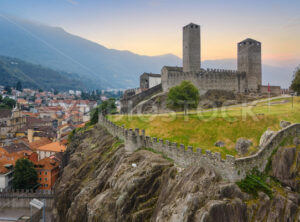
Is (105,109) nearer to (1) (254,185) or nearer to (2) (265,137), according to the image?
(2) (265,137)

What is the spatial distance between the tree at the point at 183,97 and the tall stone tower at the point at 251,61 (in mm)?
41132

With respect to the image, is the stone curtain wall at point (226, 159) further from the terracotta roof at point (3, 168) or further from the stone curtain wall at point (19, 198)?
the terracotta roof at point (3, 168)

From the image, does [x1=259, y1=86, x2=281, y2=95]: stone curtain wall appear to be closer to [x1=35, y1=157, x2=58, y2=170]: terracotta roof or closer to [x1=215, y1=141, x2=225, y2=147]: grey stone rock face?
[x1=215, y1=141, x2=225, y2=147]: grey stone rock face

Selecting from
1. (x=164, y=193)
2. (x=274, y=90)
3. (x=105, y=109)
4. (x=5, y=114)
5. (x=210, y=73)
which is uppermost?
(x=210, y=73)

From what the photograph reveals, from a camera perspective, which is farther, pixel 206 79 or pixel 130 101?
pixel 206 79

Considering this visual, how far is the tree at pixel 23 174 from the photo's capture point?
6225 cm

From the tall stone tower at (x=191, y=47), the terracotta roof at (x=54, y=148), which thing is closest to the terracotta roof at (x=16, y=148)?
the terracotta roof at (x=54, y=148)

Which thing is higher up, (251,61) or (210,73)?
(251,61)

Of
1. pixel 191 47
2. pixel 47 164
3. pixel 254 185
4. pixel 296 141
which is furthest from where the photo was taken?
pixel 191 47

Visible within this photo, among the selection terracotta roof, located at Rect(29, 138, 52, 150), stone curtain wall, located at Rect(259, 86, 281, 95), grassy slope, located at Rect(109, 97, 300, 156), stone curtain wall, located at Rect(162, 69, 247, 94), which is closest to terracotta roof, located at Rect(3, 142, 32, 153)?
terracotta roof, located at Rect(29, 138, 52, 150)

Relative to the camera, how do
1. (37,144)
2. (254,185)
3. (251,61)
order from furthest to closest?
(37,144) → (251,61) → (254,185)

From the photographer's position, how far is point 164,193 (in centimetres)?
2723

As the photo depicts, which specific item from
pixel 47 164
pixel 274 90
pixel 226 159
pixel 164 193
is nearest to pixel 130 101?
pixel 47 164

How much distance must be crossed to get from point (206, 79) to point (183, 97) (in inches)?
1189
